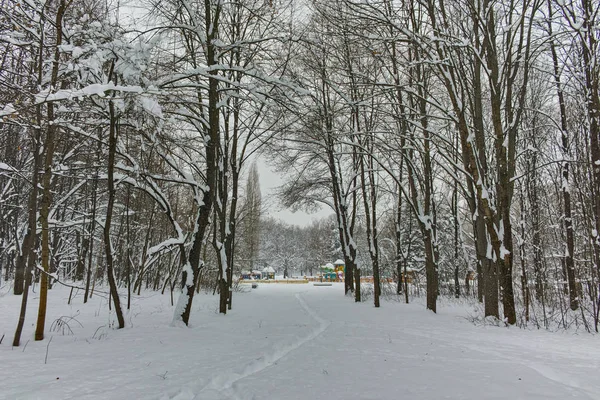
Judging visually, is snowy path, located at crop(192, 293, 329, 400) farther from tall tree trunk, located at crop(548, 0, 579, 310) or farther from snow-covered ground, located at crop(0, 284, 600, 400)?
tall tree trunk, located at crop(548, 0, 579, 310)

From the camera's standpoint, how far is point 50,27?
19.7 feet

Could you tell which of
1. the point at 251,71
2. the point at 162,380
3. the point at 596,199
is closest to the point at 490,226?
the point at 596,199

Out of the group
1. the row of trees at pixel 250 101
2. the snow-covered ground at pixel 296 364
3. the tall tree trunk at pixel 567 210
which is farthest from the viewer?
the tall tree trunk at pixel 567 210

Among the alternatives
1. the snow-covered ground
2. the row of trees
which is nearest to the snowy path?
the snow-covered ground

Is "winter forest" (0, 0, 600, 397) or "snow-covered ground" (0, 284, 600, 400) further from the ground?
"winter forest" (0, 0, 600, 397)

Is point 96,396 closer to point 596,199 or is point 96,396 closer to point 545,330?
point 545,330

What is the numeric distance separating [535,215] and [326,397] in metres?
13.4

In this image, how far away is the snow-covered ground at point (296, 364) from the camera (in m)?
3.08

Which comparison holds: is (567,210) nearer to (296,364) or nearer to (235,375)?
(296,364)

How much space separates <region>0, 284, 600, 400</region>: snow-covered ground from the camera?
10.1ft

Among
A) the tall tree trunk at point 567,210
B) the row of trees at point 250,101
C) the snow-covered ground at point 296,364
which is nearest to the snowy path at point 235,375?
the snow-covered ground at point 296,364

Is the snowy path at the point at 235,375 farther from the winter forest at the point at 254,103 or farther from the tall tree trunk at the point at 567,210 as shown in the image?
the tall tree trunk at the point at 567,210

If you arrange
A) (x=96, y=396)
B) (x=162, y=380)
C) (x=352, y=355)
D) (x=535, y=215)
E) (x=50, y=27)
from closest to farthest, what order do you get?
(x=96, y=396)
(x=162, y=380)
(x=352, y=355)
(x=50, y=27)
(x=535, y=215)

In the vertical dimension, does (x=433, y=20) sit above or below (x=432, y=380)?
above
